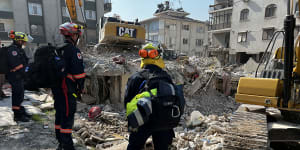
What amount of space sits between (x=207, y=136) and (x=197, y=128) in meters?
0.94

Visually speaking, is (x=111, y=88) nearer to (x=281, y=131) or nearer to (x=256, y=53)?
(x=281, y=131)

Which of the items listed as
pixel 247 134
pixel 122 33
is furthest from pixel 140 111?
pixel 122 33

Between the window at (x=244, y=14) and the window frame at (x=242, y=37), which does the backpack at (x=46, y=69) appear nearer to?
the window frame at (x=242, y=37)

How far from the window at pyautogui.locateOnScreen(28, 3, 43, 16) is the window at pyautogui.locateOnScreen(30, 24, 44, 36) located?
1.41 meters

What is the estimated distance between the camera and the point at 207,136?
3953 millimetres

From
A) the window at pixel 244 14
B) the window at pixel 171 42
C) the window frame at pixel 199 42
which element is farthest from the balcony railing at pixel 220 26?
the window at pixel 171 42

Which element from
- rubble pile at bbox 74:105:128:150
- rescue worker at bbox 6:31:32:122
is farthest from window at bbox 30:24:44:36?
rescue worker at bbox 6:31:32:122

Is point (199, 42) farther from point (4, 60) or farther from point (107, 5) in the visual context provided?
point (4, 60)

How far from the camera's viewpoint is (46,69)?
8.15 ft

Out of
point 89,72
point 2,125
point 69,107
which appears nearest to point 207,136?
point 69,107

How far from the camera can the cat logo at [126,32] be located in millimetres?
9961

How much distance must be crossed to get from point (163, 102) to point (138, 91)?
358 mm

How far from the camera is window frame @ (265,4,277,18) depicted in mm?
18438

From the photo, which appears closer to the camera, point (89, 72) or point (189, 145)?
point (189, 145)
